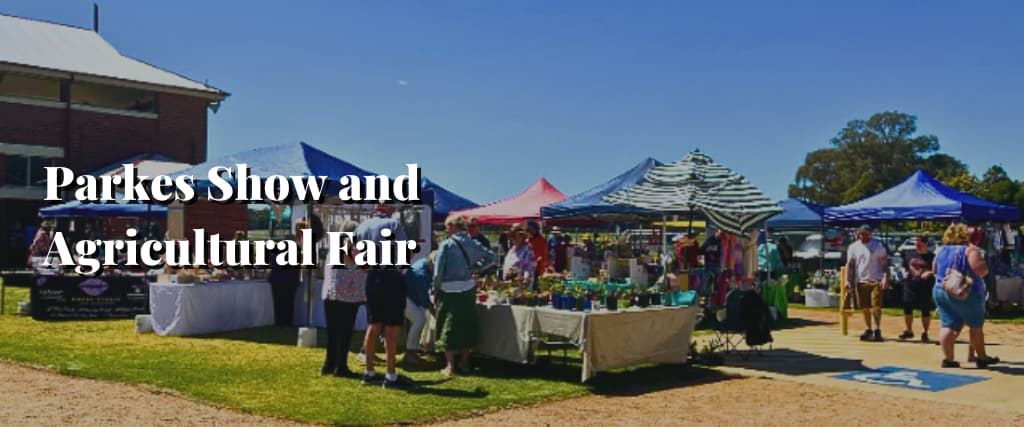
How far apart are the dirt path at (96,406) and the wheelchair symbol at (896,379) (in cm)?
539

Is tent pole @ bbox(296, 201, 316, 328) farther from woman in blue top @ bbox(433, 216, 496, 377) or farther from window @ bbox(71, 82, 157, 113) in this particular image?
window @ bbox(71, 82, 157, 113)

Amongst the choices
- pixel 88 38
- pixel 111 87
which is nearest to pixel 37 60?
pixel 111 87

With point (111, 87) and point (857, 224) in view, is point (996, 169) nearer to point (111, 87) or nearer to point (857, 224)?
point (857, 224)

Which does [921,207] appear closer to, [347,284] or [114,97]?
[347,284]

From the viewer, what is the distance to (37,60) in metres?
25.8

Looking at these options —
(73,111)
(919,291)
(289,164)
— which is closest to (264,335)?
(289,164)

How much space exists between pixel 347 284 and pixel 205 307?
13.9 ft

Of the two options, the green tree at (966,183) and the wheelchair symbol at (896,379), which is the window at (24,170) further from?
the green tree at (966,183)

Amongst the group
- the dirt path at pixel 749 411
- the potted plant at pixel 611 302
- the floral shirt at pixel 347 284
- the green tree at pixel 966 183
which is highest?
the green tree at pixel 966 183

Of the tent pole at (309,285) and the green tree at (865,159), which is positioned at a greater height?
the green tree at (865,159)

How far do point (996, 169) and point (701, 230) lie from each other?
28135mm

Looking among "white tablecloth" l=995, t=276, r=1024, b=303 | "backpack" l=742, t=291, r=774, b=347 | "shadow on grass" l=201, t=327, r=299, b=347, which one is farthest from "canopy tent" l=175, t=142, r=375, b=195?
"white tablecloth" l=995, t=276, r=1024, b=303

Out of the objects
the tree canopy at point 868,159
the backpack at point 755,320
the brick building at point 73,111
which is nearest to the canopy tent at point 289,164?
the backpack at point 755,320

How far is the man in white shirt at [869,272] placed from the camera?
11.5 metres
